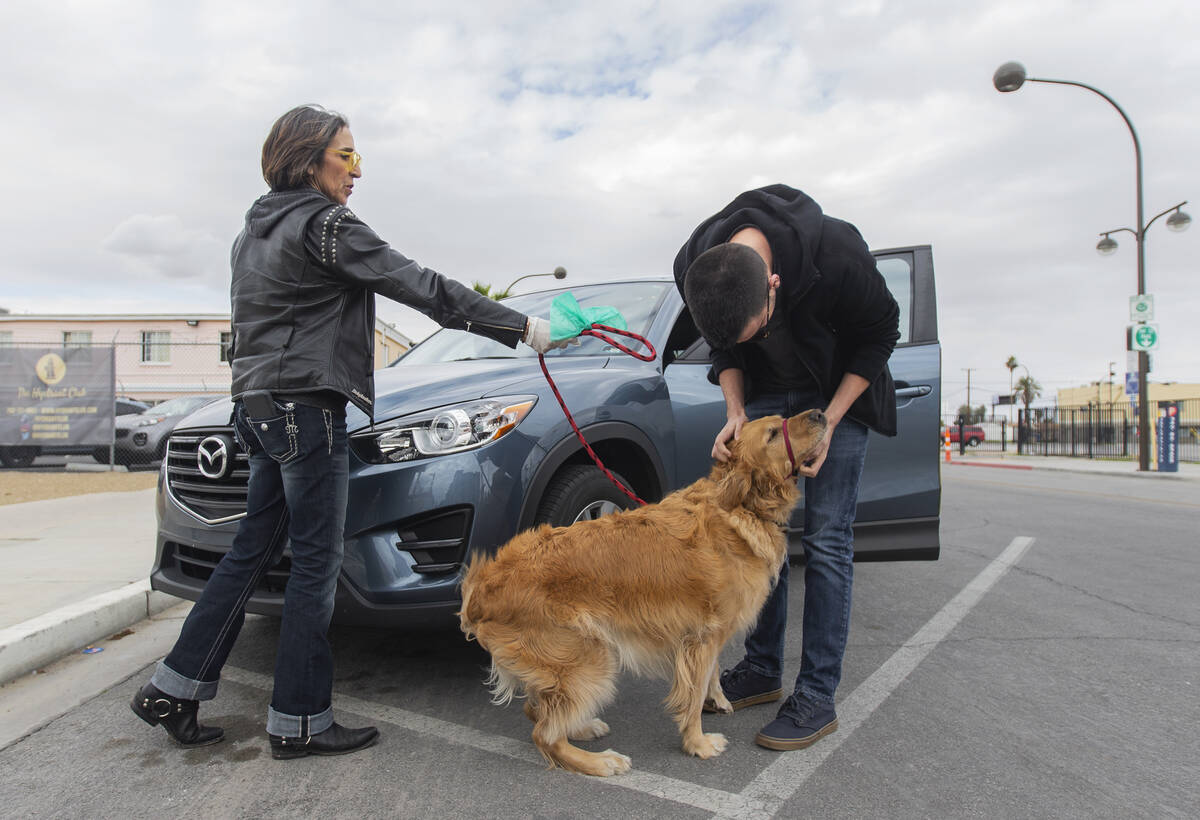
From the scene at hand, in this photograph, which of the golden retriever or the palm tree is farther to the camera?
the palm tree

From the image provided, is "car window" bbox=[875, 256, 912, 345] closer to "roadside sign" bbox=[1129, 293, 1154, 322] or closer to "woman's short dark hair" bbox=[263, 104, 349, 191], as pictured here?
"woman's short dark hair" bbox=[263, 104, 349, 191]

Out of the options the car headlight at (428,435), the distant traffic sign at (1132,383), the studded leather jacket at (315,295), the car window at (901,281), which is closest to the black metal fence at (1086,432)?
the distant traffic sign at (1132,383)

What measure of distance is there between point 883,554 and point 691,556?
1819 mm

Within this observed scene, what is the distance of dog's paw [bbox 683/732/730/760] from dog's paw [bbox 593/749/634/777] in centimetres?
23

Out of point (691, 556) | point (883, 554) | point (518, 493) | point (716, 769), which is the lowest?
point (716, 769)

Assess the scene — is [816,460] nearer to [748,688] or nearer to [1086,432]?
[748,688]

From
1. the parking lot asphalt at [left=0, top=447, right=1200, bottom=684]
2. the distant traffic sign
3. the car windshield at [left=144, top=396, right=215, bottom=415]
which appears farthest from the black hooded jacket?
the distant traffic sign

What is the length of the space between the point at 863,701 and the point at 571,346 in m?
2.17

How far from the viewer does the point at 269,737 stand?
254cm

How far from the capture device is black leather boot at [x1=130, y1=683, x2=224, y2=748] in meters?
2.53

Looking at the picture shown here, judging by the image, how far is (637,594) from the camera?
2.39m

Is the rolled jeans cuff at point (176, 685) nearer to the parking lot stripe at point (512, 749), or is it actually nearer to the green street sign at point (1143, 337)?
the parking lot stripe at point (512, 749)

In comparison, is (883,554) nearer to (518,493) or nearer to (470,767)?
(518,493)

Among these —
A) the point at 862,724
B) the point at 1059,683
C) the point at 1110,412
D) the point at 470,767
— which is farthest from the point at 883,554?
the point at 1110,412
